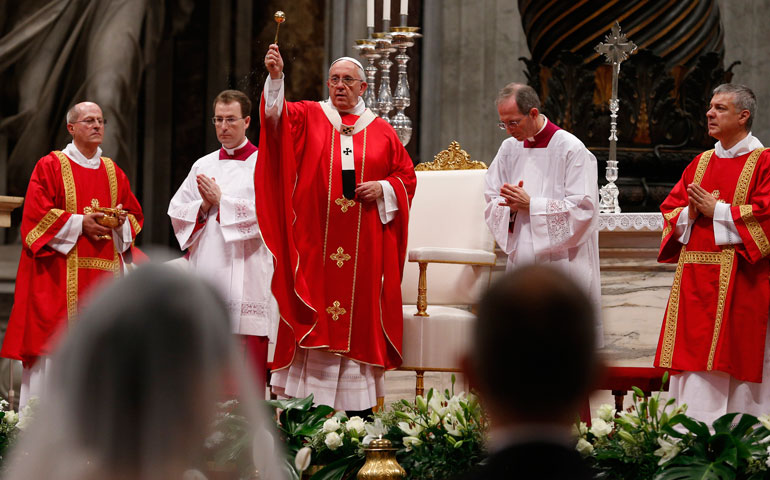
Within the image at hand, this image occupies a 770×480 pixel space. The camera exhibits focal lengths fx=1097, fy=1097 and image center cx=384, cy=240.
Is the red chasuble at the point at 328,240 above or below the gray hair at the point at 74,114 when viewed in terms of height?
below

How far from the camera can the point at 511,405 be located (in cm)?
137

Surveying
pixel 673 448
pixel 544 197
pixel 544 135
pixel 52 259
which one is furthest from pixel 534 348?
pixel 52 259

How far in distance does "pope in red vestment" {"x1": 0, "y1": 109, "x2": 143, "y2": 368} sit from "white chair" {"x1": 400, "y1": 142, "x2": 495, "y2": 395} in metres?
1.71

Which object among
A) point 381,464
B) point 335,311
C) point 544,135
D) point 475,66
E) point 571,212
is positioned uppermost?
point 475,66

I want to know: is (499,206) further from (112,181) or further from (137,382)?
(137,382)

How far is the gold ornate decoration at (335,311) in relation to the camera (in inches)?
224

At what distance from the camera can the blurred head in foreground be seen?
131 centimetres

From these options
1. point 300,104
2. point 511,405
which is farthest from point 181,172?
point 511,405

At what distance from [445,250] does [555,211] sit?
2.14 ft

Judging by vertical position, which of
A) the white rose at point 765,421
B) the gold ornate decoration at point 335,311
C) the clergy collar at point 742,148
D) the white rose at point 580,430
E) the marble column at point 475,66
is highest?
the marble column at point 475,66

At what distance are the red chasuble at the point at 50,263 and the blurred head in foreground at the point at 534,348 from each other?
203 inches

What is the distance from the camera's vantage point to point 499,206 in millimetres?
5773

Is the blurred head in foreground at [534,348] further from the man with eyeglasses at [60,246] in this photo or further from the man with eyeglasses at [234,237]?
the man with eyeglasses at [60,246]

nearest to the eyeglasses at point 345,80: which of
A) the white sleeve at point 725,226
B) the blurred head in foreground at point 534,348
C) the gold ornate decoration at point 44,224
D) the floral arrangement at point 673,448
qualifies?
the gold ornate decoration at point 44,224
